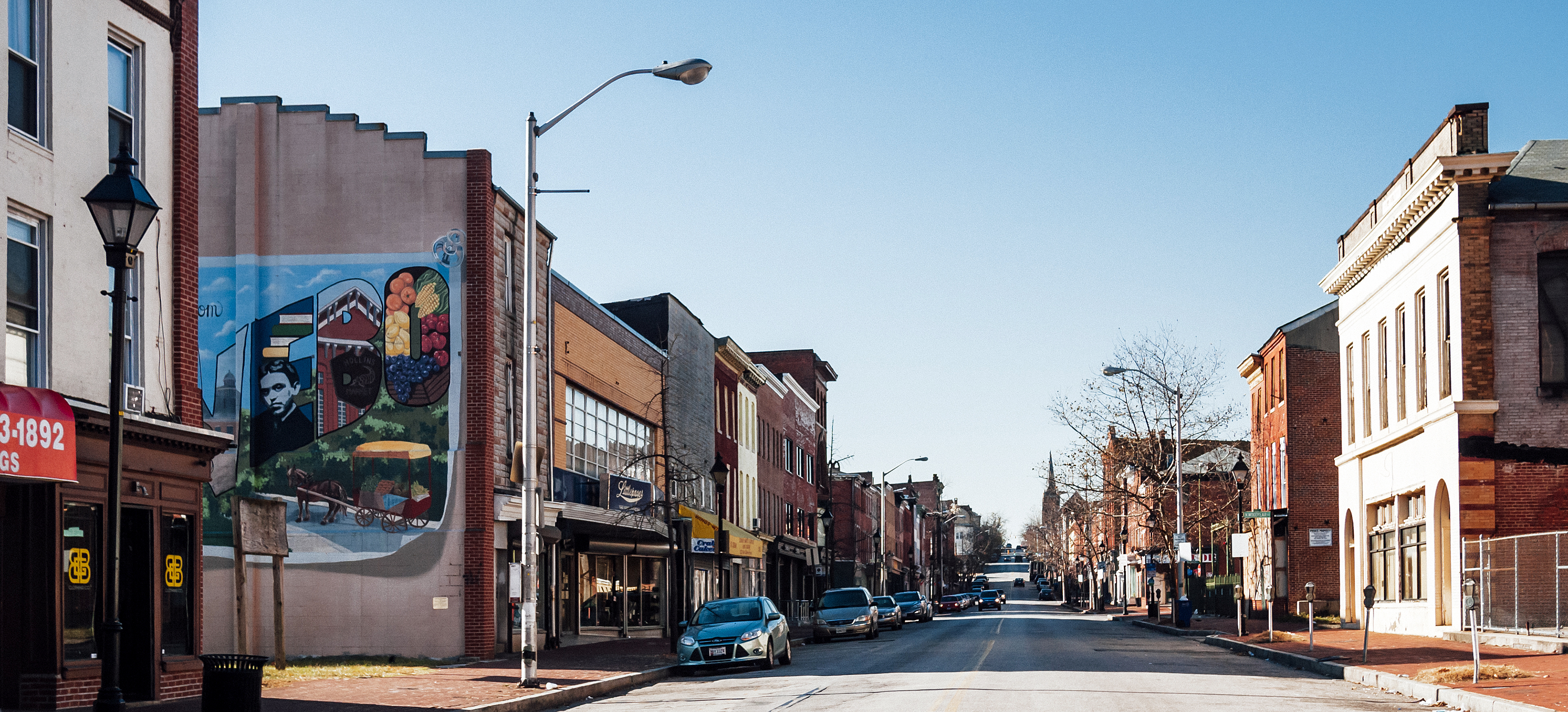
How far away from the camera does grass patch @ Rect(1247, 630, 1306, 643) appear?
33562 millimetres

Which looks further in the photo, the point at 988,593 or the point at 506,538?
the point at 988,593

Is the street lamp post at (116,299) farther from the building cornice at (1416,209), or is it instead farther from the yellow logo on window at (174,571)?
the building cornice at (1416,209)

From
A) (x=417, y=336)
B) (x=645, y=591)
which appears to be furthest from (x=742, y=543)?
(x=417, y=336)

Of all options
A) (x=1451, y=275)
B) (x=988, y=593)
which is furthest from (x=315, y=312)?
(x=988, y=593)

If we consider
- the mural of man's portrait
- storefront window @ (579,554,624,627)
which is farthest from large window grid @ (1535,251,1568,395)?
the mural of man's portrait

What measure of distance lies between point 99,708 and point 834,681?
481 inches

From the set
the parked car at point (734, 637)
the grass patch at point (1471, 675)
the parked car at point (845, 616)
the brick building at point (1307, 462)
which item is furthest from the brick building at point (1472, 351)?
the brick building at point (1307, 462)

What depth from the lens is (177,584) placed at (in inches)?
750

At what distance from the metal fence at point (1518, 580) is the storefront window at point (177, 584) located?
22316 millimetres

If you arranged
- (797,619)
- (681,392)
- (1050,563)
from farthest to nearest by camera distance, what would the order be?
(1050,563), (797,619), (681,392)

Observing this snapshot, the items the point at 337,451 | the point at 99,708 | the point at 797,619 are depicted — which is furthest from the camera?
the point at 797,619

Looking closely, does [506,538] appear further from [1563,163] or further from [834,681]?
[1563,163]

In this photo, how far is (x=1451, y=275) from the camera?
104 feet

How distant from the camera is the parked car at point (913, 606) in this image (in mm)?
61906
